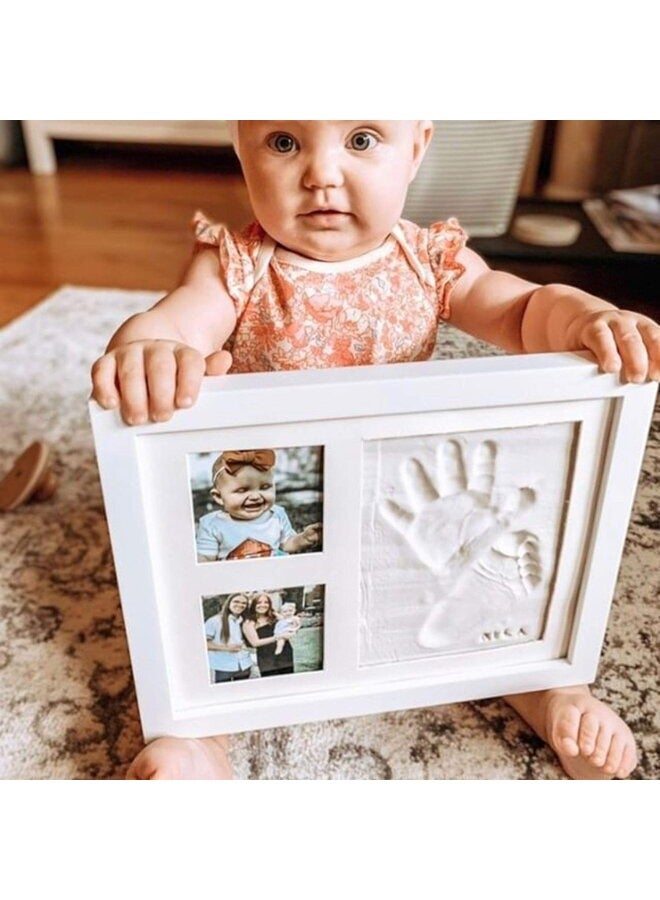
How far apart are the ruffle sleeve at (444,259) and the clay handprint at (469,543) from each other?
22 cm

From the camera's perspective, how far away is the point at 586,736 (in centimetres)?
60

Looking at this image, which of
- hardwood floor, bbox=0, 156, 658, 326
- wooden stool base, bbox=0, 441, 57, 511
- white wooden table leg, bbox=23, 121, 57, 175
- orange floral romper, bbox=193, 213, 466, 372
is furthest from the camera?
white wooden table leg, bbox=23, 121, 57, 175

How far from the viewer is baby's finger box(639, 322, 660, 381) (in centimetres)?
52

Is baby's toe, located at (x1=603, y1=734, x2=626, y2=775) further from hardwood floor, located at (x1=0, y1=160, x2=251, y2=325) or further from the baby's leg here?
hardwood floor, located at (x1=0, y1=160, x2=251, y2=325)

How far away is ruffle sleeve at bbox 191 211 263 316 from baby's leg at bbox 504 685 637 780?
0.38 metres

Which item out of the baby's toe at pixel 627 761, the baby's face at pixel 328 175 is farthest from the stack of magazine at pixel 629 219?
the baby's toe at pixel 627 761

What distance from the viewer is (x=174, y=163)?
228cm

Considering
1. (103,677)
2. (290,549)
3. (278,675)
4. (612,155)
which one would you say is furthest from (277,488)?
(612,155)

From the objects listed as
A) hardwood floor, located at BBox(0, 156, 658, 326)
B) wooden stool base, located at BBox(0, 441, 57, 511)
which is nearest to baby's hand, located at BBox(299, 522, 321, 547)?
wooden stool base, located at BBox(0, 441, 57, 511)

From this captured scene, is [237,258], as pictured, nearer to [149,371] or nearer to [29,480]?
[149,371]

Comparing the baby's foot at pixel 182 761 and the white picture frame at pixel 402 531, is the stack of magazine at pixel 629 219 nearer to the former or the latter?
the white picture frame at pixel 402 531

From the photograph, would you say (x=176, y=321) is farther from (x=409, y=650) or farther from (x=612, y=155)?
(x=612, y=155)

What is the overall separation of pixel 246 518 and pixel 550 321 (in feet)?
0.86
